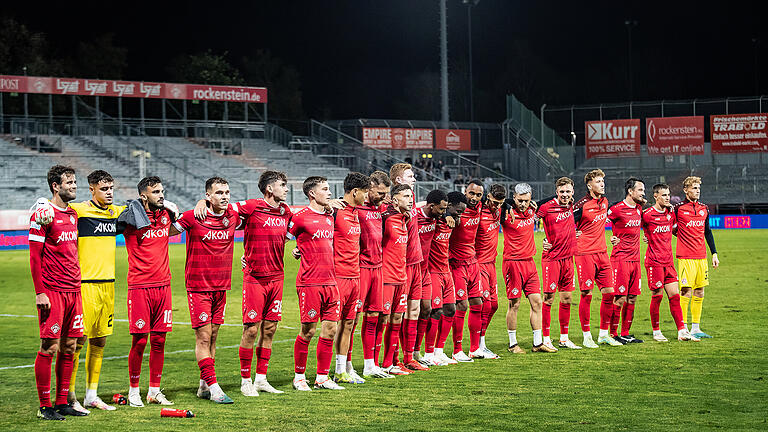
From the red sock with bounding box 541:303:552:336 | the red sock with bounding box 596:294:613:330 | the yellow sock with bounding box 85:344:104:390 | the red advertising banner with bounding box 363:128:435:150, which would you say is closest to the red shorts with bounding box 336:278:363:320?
the yellow sock with bounding box 85:344:104:390

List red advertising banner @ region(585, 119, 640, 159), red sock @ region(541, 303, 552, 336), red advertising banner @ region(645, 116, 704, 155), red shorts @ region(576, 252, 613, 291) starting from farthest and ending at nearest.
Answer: red advertising banner @ region(585, 119, 640, 159), red advertising banner @ region(645, 116, 704, 155), red shorts @ region(576, 252, 613, 291), red sock @ region(541, 303, 552, 336)

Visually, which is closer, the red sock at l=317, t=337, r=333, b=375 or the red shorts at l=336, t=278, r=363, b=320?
the red sock at l=317, t=337, r=333, b=375

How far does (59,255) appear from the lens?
29.1 ft

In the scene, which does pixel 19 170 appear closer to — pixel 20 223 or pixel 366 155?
pixel 20 223

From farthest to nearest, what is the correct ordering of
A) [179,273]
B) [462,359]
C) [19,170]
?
[19,170] → [179,273] → [462,359]

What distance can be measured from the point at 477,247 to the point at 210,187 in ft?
14.3

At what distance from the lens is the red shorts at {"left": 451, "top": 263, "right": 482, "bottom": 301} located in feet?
39.5

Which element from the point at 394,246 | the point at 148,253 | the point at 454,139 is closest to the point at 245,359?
the point at 148,253

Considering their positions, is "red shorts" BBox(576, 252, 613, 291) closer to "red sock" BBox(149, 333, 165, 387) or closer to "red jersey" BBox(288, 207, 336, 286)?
"red jersey" BBox(288, 207, 336, 286)

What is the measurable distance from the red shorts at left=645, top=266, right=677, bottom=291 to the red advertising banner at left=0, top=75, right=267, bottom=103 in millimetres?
37878

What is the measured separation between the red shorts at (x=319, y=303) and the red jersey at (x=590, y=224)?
4603 millimetres

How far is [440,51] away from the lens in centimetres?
5194

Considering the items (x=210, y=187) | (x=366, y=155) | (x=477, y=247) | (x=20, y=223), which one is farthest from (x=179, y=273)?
(x=366, y=155)

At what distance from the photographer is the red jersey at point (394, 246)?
1094 cm
